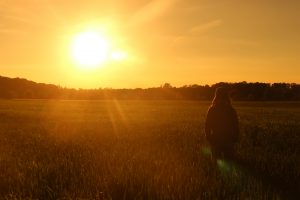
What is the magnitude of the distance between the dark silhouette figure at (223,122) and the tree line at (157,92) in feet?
194

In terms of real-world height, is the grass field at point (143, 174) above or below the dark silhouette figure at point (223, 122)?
below

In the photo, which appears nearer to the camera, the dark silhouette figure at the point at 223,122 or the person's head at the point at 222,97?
the person's head at the point at 222,97

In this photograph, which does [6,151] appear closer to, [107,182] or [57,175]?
[57,175]

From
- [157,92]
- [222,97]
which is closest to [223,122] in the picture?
[222,97]

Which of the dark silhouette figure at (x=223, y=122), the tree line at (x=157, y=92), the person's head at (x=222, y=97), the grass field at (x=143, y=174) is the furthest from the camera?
the tree line at (x=157, y=92)

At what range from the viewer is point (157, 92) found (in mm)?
103625

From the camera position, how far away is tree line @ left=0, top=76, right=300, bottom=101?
3413 inches

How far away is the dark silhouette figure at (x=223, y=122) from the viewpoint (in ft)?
34.3

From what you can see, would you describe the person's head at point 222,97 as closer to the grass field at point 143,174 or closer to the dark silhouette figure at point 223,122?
the dark silhouette figure at point 223,122

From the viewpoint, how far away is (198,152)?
11.4 metres

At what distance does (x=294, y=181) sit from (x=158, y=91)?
3789 inches

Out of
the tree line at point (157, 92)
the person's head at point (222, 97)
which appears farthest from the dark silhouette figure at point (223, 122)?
the tree line at point (157, 92)

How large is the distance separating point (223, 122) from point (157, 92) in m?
93.2

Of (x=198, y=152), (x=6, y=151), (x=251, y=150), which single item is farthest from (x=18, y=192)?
(x=251, y=150)
